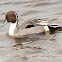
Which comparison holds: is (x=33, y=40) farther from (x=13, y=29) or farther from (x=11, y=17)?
(x=11, y=17)

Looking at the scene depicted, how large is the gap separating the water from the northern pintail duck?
171 mm

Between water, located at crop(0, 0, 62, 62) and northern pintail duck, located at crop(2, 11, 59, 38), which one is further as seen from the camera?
northern pintail duck, located at crop(2, 11, 59, 38)

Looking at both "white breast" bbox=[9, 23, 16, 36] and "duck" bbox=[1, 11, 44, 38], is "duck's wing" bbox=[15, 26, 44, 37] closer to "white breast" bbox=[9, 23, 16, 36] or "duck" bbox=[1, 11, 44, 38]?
"duck" bbox=[1, 11, 44, 38]

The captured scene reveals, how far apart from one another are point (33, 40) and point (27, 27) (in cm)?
58

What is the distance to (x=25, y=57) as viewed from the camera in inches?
290

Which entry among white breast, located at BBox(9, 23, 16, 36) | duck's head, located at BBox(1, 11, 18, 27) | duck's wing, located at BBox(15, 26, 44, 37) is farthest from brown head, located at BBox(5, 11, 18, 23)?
duck's wing, located at BBox(15, 26, 44, 37)

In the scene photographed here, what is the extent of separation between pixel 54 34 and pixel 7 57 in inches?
76.7

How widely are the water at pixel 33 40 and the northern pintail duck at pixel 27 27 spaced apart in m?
0.17

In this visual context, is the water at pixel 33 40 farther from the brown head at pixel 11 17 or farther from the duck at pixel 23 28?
the brown head at pixel 11 17

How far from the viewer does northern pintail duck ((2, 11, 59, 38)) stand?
353 inches

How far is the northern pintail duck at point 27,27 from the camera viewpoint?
8.98m

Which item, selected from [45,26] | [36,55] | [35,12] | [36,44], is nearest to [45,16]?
[35,12]

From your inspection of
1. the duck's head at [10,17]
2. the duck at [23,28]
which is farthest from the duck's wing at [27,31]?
the duck's head at [10,17]

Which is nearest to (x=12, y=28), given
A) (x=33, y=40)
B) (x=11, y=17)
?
(x=11, y=17)
